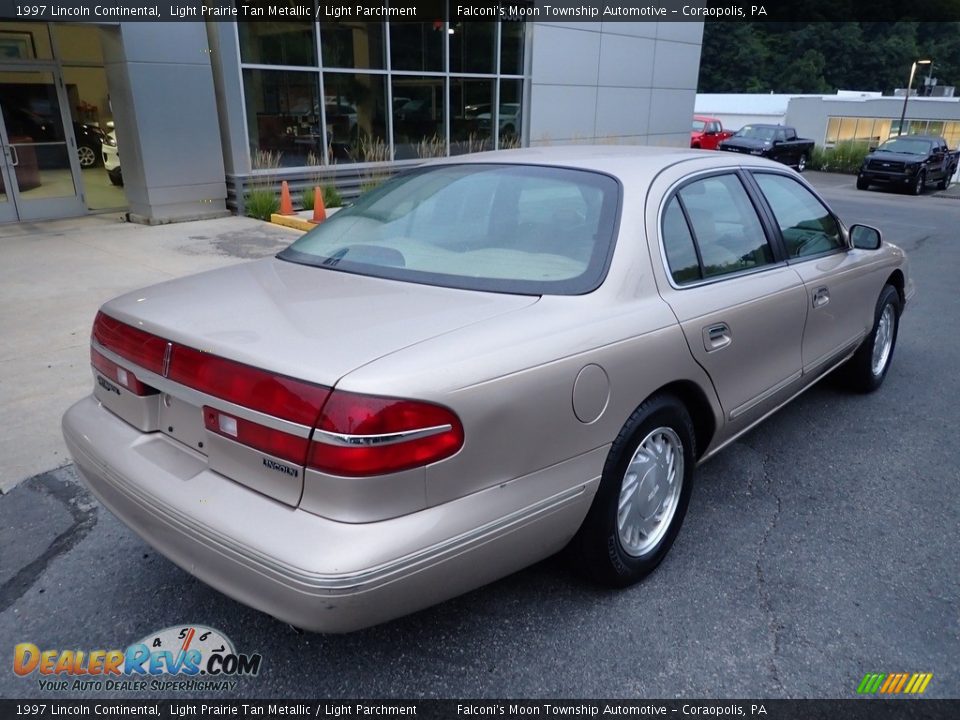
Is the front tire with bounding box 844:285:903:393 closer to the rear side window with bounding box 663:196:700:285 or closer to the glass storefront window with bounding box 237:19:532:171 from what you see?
the rear side window with bounding box 663:196:700:285

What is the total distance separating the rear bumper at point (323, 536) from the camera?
184 cm

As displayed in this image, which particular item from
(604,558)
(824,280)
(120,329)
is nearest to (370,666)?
(604,558)

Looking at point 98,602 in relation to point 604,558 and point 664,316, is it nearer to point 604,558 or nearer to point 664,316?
point 604,558

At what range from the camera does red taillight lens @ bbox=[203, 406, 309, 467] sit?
1.91m

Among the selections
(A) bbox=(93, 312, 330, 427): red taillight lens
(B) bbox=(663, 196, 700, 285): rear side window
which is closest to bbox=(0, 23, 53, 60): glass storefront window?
(A) bbox=(93, 312, 330, 427): red taillight lens

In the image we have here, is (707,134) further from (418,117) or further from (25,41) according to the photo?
(25,41)

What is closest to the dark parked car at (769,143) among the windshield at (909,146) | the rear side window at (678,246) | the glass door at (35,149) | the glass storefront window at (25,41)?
the windshield at (909,146)

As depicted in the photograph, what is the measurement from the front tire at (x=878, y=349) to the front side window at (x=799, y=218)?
0.80 m

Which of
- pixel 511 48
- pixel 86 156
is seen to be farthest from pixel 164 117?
pixel 511 48

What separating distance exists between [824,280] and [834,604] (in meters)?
1.75

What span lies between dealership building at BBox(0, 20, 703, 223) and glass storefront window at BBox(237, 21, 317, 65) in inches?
0.8

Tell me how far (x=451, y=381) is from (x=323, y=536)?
1.73ft

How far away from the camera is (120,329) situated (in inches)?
96.7

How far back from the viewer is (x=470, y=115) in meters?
15.2
